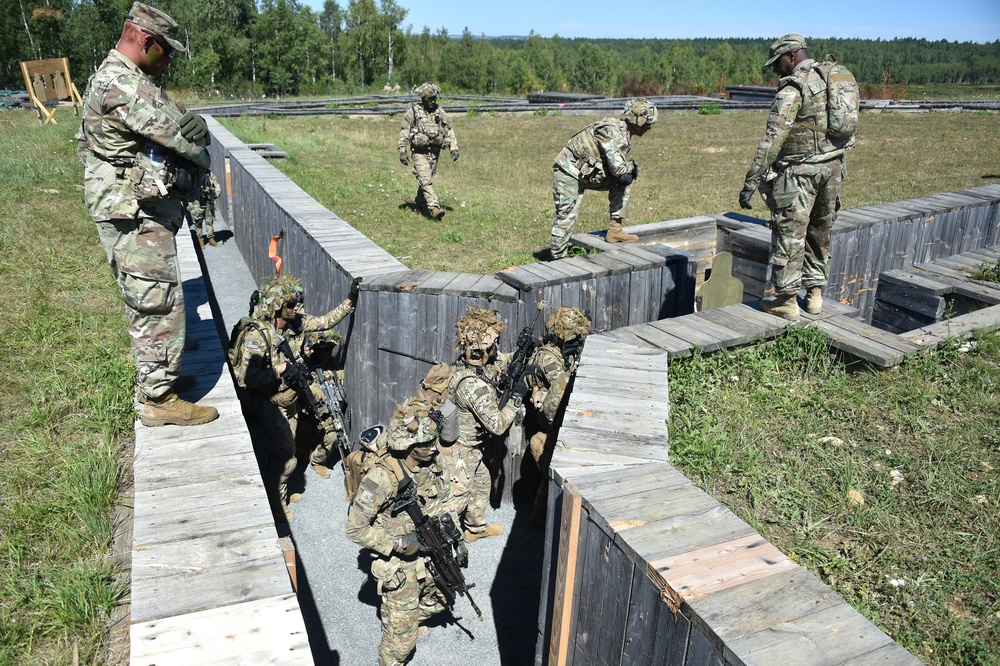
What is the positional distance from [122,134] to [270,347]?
2494 millimetres

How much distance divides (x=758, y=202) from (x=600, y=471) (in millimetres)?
10270

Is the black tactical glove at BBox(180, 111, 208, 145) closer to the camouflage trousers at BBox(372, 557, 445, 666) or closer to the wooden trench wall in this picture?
the wooden trench wall

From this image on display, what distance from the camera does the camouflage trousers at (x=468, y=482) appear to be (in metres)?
5.64

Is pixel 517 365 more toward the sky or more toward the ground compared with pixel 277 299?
more toward the ground

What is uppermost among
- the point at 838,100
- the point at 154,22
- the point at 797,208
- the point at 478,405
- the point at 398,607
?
the point at 154,22

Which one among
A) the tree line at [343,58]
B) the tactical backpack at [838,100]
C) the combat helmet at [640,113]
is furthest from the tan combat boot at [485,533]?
the tree line at [343,58]

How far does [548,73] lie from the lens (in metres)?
92.8

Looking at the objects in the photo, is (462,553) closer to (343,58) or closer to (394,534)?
(394,534)

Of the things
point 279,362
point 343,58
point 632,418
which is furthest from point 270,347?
point 343,58

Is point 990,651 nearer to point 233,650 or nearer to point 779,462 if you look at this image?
point 779,462

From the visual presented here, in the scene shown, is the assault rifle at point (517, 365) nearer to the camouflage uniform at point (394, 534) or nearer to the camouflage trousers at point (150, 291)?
the camouflage uniform at point (394, 534)

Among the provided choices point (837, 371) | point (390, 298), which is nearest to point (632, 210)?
point (390, 298)

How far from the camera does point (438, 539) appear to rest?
4.99 metres

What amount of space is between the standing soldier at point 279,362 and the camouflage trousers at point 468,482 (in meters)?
1.65
